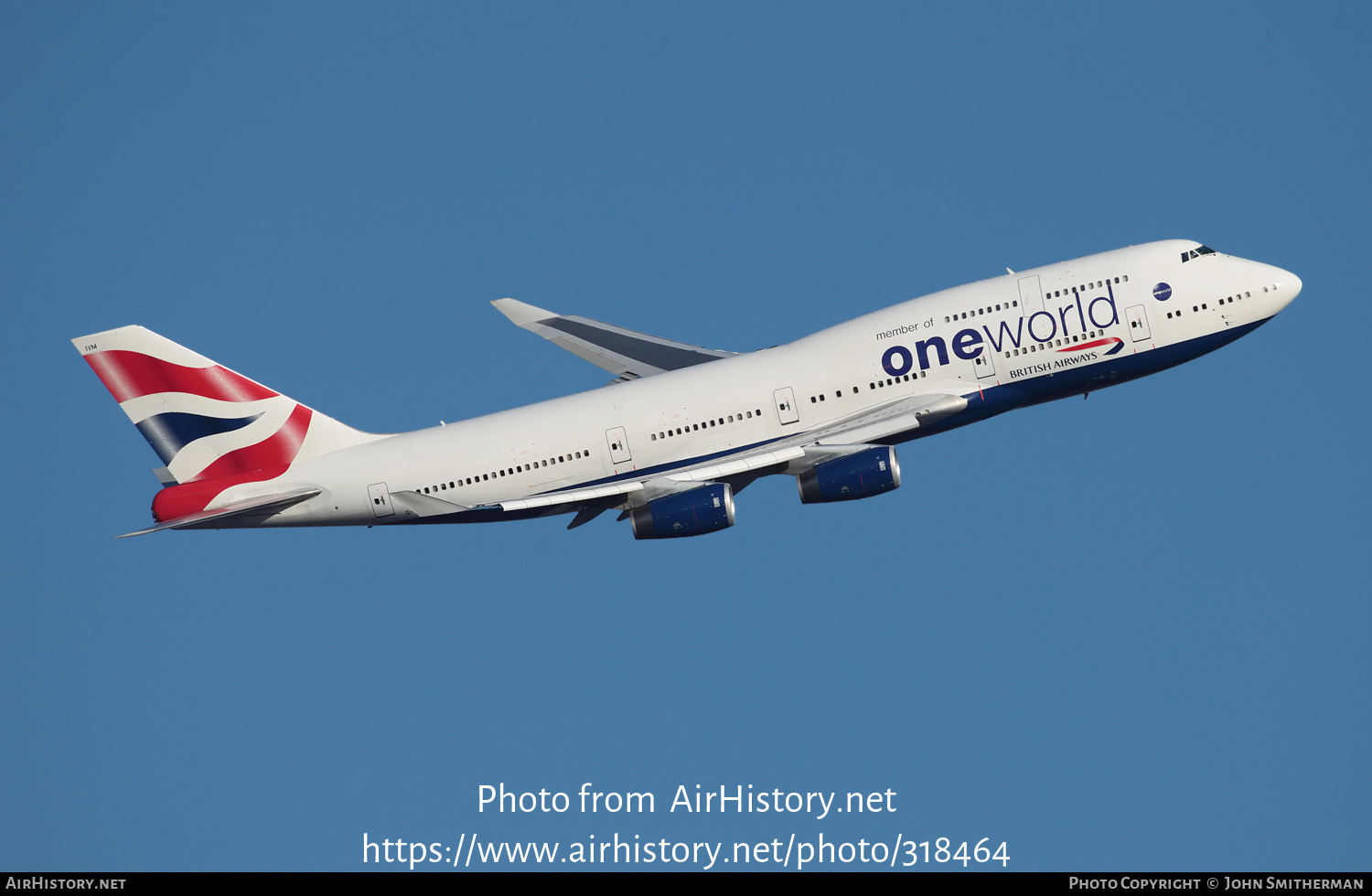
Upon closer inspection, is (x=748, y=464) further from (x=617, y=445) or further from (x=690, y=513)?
(x=617, y=445)

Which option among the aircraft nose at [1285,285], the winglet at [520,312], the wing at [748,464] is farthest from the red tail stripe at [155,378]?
the aircraft nose at [1285,285]

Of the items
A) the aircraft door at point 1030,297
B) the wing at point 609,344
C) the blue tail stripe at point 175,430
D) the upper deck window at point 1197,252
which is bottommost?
the blue tail stripe at point 175,430

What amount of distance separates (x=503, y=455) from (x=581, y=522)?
145 inches

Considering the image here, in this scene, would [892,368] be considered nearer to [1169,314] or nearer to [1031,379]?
[1031,379]

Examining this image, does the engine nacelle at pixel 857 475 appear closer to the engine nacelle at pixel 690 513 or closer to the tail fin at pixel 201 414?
the engine nacelle at pixel 690 513

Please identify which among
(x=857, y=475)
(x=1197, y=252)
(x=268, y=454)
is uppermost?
(x=1197, y=252)

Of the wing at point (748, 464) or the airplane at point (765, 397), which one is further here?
the airplane at point (765, 397)

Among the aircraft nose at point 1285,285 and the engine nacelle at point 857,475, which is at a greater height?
the aircraft nose at point 1285,285

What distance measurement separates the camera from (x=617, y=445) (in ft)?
163

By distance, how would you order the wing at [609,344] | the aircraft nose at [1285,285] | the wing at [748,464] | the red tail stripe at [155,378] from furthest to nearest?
the wing at [609,344], the red tail stripe at [155,378], the aircraft nose at [1285,285], the wing at [748,464]

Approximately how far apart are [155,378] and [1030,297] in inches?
1206

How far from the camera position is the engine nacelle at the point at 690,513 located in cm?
4781

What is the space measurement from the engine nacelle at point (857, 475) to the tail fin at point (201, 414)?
1673cm

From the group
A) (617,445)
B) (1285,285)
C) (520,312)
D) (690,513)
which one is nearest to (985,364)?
(1285,285)
